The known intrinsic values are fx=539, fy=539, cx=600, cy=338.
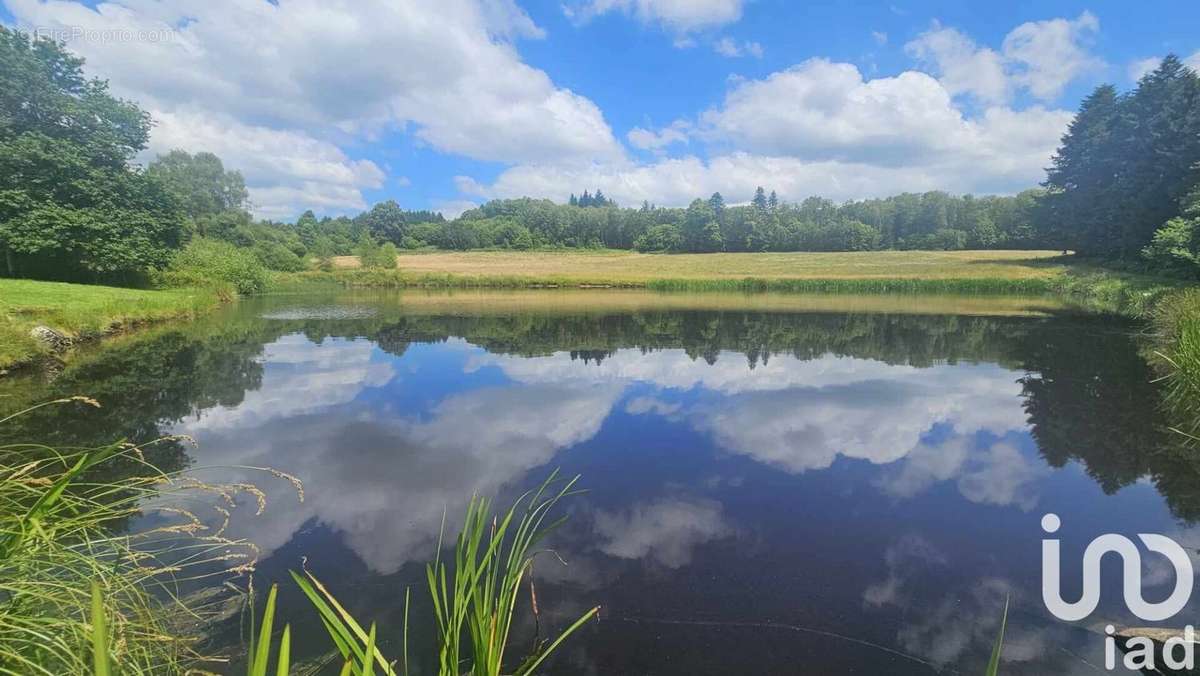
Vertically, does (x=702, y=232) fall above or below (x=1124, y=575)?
above

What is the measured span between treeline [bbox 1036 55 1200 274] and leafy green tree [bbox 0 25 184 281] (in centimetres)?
5041

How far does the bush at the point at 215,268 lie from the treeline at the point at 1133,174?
51885mm

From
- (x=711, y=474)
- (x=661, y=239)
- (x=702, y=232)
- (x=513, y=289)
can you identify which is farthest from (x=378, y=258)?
(x=711, y=474)

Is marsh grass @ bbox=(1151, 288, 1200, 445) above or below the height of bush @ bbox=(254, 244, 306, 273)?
below

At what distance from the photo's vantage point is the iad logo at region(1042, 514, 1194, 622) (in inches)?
172

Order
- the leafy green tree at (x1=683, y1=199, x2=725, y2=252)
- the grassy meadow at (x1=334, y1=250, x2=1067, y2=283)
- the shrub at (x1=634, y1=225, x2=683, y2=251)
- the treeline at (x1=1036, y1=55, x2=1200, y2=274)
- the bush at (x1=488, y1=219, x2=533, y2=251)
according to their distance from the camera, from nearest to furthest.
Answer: the treeline at (x1=1036, y1=55, x2=1200, y2=274)
the grassy meadow at (x1=334, y1=250, x2=1067, y2=283)
the leafy green tree at (x1=683, y1=199, x2=725, y2=252)
the shrub at (x1=634, y1=225, x2=683, y2=251)
the bush at (x1=488, y1=219, x2=533, y2=251)

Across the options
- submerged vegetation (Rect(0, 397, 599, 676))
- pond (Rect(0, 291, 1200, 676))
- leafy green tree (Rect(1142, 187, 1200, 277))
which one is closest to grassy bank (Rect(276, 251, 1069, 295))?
leafy green tree (Rect(1142, 187, 1200, 277))

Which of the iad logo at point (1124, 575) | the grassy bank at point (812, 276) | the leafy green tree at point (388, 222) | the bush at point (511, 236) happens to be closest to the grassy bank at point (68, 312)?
the iad logo at point (1124, 575)

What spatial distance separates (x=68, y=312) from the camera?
15.5 meters

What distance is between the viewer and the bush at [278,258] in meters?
62.0

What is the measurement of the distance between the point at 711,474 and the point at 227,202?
8988 centimetres

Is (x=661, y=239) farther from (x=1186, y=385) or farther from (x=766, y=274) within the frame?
(x=1186, y=385)

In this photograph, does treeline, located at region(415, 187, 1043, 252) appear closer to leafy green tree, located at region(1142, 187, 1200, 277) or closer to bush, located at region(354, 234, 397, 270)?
bush, located at region(354, 234, 397, 270)

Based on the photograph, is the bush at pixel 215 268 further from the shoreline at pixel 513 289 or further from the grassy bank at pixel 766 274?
the grassy bank at pixel 766 274
